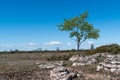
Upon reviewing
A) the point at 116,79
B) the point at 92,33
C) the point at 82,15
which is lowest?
the point at 116,79

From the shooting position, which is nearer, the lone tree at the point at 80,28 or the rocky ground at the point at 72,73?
the rocky ground at the point at 72,73

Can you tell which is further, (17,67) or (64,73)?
(17,67)

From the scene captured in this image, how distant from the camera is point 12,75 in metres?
22.5

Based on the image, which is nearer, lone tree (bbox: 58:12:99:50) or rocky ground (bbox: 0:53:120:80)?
rocky ground (bbox: 0:53:120:80)

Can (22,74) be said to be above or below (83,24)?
below

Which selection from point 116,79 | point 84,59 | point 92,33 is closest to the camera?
point 116,79

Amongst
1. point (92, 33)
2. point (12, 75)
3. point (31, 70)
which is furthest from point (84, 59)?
point (92, 33)

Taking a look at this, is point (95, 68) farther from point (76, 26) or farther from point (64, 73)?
point (76, 26)

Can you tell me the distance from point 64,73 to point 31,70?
9.73 ft

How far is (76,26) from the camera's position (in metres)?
61.7

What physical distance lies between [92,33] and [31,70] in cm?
3807

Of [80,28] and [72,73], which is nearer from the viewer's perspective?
[72,73]

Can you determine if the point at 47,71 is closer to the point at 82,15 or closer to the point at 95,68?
the point at 95,68

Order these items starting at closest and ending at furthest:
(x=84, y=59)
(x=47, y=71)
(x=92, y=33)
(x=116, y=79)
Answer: (x=116, y=79) < (x=47, y=71) < (x=84, y=59) < (x=92, y=33)
